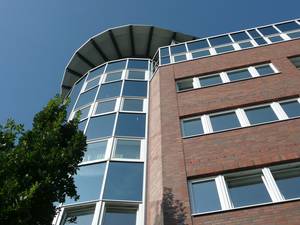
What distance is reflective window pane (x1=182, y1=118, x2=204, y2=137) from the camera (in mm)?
12859

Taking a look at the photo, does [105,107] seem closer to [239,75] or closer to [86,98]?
[86,98]

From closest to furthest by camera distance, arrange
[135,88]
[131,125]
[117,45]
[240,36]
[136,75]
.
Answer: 1. [131,125]
2. [135,88]
3. [136,75]
4. [240,36]
5. [117,45]

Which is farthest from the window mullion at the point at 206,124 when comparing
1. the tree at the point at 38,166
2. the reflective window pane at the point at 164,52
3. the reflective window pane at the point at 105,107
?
the reflective window pane at the point at 164,52

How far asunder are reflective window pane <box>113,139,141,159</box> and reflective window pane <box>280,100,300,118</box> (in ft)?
18.6

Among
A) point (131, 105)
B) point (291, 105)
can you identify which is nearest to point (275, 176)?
point (291, 105)

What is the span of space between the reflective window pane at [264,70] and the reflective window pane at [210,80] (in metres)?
1.85

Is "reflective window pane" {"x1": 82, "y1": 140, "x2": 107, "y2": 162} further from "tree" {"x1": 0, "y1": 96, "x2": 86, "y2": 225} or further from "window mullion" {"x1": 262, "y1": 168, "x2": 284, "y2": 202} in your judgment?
"window mullion" {"x1": 262, "y1": 168, "x2": 284, "y2": 202}

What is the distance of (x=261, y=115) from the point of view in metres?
13.0

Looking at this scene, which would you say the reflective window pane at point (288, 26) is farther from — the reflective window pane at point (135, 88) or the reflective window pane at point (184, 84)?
the reflective window pane at point (135, 88)

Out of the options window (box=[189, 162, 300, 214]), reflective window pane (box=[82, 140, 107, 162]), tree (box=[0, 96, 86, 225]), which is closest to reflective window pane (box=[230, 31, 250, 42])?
reflective window pane (box=[82, 140, 107, 162])

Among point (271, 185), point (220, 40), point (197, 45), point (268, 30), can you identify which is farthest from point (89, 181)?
point (268, 30)

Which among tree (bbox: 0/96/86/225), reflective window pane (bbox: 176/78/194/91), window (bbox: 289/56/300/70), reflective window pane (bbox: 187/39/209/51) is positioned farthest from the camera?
reflective window pane (bbox: 187/39/209/51)

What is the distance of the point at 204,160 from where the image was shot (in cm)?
1109

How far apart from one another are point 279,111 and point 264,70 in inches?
155
